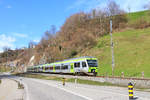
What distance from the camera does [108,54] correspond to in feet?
175

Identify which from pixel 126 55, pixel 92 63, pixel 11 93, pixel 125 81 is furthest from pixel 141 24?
pixel 11 93

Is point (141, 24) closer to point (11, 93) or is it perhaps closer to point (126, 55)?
point (126, 55)

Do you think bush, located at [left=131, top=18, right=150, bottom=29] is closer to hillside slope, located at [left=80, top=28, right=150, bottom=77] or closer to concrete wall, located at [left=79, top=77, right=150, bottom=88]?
hillside slope, located at [left=80, top=28, right=150, bottom=77]

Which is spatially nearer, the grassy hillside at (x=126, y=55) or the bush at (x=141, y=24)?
the grassy hillside at (x=126, y=55)

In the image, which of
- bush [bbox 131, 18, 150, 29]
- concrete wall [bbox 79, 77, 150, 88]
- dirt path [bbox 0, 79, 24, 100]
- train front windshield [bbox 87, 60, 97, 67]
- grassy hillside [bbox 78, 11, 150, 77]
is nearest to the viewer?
dirt path [bbox 0, 79, 24, 100]

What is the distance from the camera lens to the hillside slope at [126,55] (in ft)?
119

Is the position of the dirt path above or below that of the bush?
below

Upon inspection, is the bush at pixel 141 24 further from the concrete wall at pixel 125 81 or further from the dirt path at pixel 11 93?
the dirt path at pixel 11 93

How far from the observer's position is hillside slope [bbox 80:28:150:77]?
3631 centimetres

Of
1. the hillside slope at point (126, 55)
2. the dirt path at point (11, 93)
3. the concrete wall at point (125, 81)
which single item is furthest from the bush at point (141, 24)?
the dirt path at point (11, 93)

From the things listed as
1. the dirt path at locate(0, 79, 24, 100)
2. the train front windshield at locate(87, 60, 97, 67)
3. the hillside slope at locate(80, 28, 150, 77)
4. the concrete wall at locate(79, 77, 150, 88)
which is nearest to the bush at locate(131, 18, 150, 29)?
the hillside slope at locate(80, 28, 150, 77)

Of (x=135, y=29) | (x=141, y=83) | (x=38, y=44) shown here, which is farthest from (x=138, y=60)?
(x=38, y=44)

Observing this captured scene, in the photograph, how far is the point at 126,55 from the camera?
4691 cm

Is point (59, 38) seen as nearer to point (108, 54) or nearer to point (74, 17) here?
point (74, 17)
